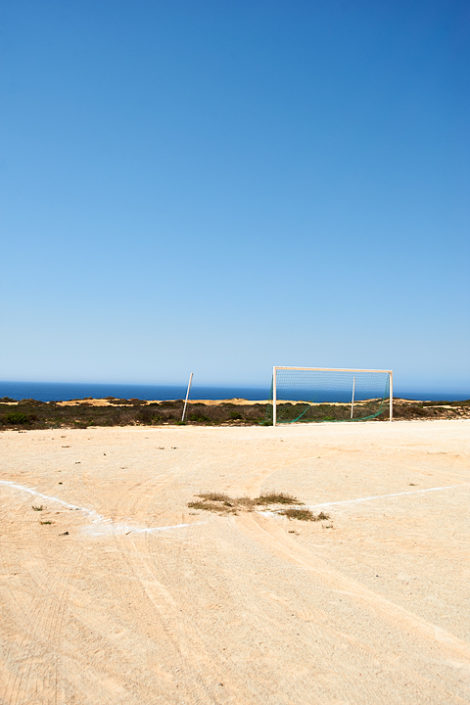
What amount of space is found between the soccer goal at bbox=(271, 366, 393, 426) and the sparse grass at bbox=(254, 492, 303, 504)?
18122 mm

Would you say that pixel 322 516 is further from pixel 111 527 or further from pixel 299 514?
pixel 111 527

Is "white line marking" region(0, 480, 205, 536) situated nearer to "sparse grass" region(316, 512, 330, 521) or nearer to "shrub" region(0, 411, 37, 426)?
"sparse grass" region(316, 512, 330, 521)

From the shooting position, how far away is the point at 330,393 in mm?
31141

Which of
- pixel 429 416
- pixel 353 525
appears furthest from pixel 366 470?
pixel 429 416

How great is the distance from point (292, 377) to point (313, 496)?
19574mm

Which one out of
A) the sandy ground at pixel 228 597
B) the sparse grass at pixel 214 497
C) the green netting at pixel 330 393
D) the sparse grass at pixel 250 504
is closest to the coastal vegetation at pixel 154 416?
the green netting at pixel 330 393

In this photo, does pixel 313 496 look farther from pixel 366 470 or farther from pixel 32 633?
pixel 32 633

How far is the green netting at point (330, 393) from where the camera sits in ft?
89.8

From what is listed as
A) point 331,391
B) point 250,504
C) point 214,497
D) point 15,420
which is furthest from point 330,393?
point 250,504

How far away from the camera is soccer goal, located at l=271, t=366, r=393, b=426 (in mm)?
27344

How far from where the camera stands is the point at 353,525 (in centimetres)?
646

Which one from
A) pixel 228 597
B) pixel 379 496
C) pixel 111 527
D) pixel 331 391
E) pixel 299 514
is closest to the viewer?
pixel 228 597

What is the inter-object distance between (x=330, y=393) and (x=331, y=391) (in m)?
0.85

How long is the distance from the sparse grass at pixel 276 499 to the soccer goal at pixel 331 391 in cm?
1812
